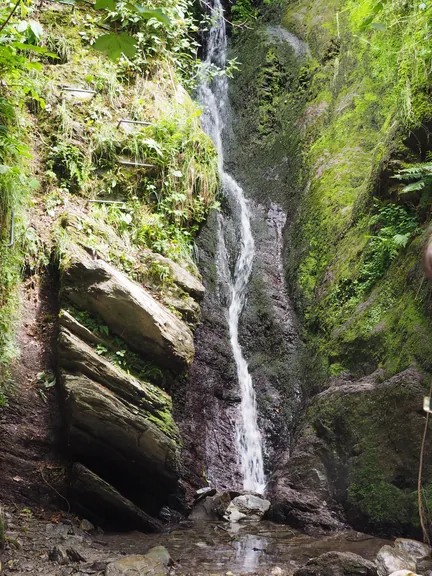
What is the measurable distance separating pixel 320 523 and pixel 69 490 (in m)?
2.53

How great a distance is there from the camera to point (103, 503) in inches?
192

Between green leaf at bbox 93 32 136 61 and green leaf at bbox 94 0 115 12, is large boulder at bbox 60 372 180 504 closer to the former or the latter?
green leaf at bbox 93 32 136 61

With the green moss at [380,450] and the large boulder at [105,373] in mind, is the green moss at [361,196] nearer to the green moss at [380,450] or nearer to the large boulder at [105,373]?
the green moss at [380,450]

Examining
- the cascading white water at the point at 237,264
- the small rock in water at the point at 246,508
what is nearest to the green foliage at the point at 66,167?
the cascading white water at the point at 237,264

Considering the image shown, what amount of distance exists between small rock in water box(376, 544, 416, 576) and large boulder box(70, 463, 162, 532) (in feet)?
7.37

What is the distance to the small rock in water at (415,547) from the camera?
404 centimetres

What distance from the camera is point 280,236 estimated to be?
9250 mm

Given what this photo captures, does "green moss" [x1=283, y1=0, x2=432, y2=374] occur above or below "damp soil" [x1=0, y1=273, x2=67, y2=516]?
above

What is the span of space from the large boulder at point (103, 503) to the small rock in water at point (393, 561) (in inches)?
88.4

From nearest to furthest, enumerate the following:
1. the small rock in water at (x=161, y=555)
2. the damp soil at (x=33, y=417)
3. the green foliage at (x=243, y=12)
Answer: the small rock in water at (x=161, y=555) < the damp soil at (x=33, y=417) < the green foliage at (x=243, y=12)

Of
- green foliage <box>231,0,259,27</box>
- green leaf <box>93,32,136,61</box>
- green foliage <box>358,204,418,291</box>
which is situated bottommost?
green leaf <box>93,32,136,61</box>

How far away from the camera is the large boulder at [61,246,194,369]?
5.59m

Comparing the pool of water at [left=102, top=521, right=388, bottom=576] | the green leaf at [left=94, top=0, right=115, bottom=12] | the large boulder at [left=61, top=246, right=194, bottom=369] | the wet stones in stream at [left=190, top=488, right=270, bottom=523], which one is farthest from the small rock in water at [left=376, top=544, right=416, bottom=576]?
the green leaf at [left=94, top=0, right=115, bottom=12]

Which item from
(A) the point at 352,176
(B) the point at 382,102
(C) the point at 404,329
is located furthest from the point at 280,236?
(C) the point at 404,329
